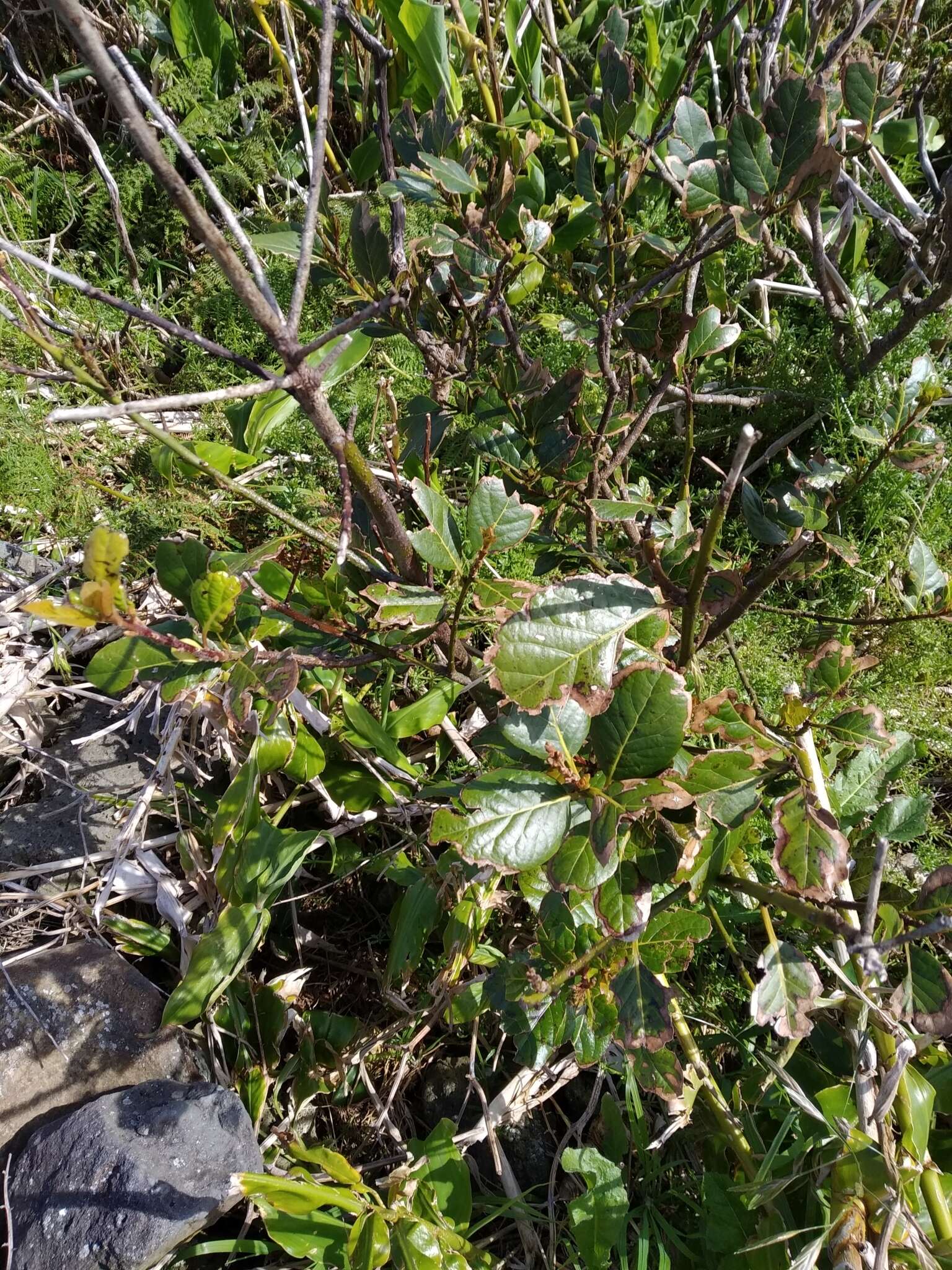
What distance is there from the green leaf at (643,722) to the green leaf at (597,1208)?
0.64 m

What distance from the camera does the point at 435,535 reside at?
0.99 meters

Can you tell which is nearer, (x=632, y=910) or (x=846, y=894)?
(x=632, y=910)

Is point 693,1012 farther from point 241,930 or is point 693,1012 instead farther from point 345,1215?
point 241,930

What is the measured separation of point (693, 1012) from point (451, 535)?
2.89 feet

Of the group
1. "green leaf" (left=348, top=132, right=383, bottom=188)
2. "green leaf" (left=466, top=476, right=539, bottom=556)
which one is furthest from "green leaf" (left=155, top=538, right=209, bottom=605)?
"green leaf" (left=348, top=132, right=383, bottom=188)

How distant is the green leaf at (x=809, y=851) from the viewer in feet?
2.84

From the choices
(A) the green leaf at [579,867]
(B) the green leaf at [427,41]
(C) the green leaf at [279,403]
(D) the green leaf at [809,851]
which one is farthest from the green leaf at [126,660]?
(B) the green leaf at [427,41]

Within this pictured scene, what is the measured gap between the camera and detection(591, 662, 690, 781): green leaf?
868mm

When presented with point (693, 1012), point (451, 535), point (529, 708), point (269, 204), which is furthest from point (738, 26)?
point (693, 1012)

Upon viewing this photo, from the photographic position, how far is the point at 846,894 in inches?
42.1

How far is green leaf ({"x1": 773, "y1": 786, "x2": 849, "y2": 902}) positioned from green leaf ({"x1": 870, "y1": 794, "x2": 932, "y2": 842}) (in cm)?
34

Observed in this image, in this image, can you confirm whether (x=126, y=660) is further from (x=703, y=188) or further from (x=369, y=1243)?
(x=703, y=188)

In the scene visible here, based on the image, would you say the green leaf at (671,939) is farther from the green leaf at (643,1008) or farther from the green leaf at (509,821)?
the green leaf at (509,821)

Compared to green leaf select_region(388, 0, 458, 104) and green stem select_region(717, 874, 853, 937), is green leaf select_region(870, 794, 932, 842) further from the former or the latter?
green leaf select_region(388, 0, 458, 104)
